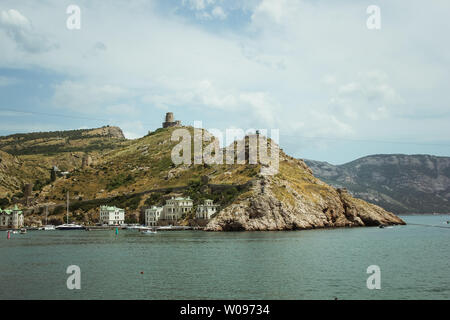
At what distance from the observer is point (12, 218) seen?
545 feet

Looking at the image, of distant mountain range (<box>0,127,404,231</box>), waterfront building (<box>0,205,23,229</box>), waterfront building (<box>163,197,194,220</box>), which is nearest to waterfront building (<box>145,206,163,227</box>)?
waterfront building (<box>163,197,194,220</box>)

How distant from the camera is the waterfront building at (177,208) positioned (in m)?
148

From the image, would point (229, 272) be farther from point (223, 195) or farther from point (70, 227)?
point (70, 227)

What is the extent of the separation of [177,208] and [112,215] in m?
24.5

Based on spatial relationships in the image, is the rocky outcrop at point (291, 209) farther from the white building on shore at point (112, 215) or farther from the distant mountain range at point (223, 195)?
the white building on shore at point (112, 215)

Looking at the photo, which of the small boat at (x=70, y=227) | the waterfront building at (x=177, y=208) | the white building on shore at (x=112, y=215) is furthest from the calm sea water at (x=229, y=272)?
the white building on shore at (x=112, y=215)

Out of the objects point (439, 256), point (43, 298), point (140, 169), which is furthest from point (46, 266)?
point (140, 169)

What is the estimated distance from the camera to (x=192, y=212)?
475ft

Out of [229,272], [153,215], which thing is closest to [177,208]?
[153,215]

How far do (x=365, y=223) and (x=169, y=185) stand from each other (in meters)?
68.6

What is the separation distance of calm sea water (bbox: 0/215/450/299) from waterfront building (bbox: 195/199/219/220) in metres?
56.6

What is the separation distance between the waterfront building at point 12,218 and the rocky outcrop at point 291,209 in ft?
260
